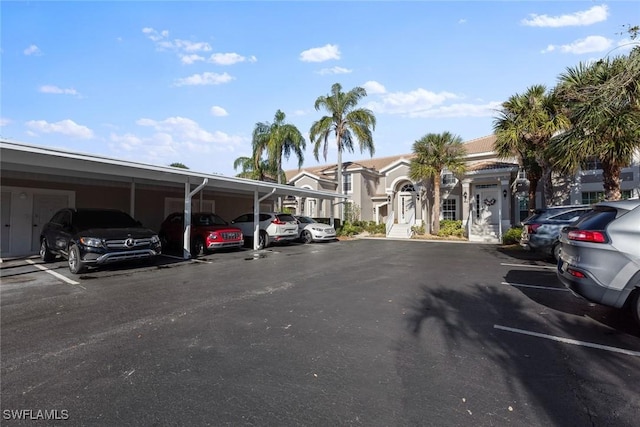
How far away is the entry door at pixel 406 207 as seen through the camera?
26062 mm

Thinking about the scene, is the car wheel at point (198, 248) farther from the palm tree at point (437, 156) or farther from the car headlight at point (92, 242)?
the palm tree at point (437, 156)

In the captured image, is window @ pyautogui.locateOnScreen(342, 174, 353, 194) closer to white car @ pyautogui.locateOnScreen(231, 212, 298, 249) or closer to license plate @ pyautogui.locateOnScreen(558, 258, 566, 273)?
white car @ pyautogui.locateOnScreen(231, 212, 298, 249)

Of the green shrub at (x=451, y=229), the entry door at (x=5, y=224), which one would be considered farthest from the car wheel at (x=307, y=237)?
the entry door at (x=5, y=224)

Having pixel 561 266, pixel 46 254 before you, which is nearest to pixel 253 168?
pixel 46 254

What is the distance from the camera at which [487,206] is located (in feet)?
69.5

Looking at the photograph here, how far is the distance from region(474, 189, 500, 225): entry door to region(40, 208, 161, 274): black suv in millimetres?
19503

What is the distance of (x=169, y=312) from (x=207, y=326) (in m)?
1.08

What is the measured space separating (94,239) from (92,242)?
85mm

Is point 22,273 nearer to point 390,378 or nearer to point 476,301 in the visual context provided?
point 390,378

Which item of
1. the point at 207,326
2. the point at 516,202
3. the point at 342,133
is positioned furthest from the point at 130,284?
the point at 516,202

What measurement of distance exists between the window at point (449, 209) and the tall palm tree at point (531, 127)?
8090mm

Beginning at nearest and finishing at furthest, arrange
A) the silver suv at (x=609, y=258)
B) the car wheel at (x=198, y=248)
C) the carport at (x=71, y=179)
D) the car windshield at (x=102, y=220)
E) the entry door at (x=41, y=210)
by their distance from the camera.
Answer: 1. the silver suv at (x=609, y=258)
2. the carport at (x=71, y=179)
3. the car windshield at (x=102, y=220)
4. the entry door at (x=41, y=210)
5. the car wheel at (x=198, y=248)

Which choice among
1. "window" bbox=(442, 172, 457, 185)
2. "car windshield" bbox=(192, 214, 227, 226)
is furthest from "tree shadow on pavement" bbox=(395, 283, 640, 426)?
"window" bbox=(442, 172, 457, 185)

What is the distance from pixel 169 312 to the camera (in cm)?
524
